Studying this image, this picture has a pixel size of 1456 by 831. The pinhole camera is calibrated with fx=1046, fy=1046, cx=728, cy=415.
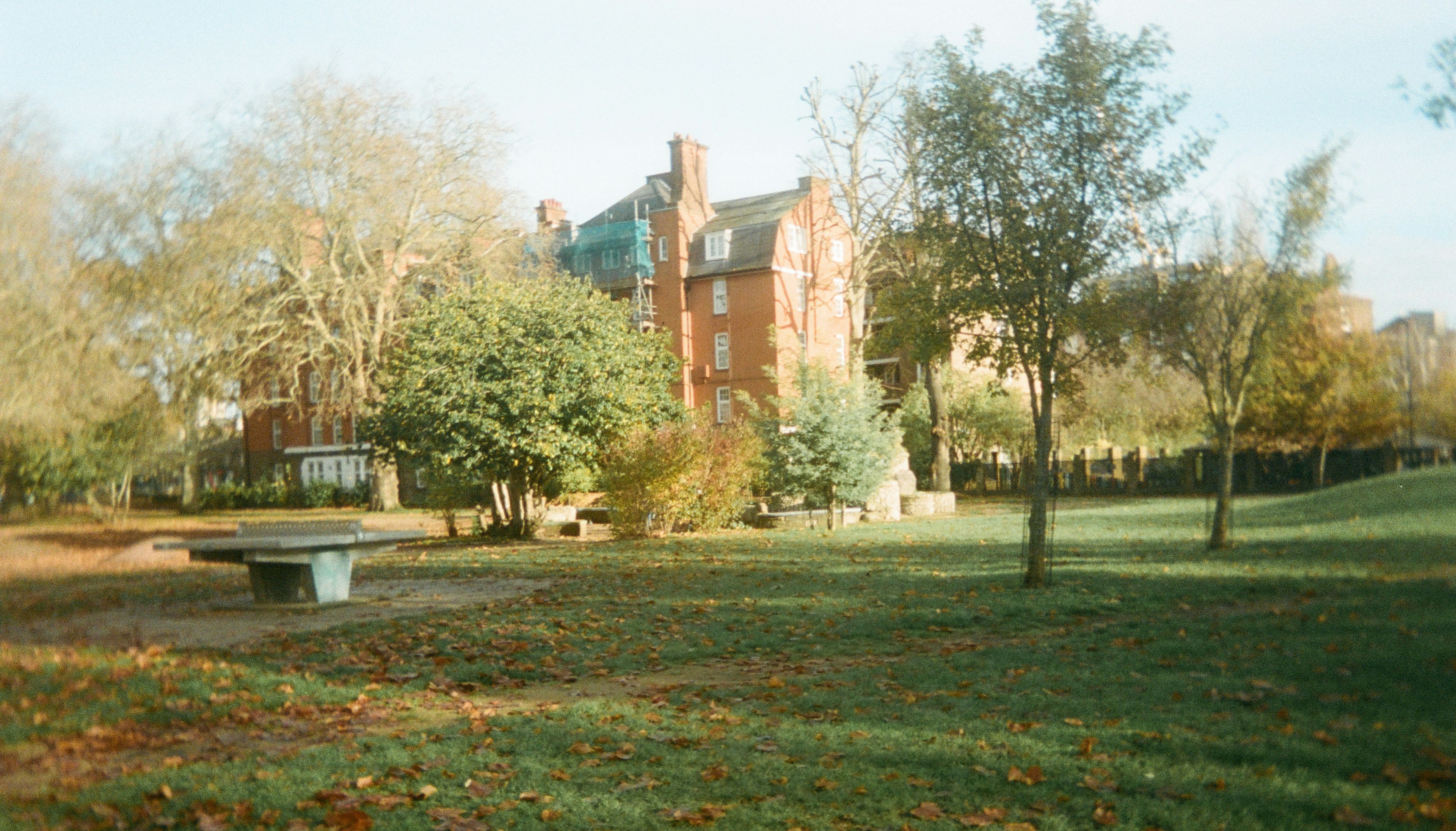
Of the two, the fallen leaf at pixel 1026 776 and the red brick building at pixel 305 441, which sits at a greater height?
the red brick building at pixel 305 441

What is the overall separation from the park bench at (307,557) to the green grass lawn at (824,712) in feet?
5.48

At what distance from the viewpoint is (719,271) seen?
55.8 m

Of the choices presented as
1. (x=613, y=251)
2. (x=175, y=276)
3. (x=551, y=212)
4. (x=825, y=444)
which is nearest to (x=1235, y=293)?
(x=825, y=444)

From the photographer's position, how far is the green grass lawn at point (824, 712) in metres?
4.76

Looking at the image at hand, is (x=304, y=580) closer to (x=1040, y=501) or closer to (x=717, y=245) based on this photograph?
(x=1040, y=501)

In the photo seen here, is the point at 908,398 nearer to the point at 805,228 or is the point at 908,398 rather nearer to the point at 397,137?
the point at 805,228

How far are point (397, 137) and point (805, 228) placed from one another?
2531 centimetres

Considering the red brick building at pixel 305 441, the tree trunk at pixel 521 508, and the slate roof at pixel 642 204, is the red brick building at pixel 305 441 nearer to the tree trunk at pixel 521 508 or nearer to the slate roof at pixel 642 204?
the tree trunk at pixel 521 508

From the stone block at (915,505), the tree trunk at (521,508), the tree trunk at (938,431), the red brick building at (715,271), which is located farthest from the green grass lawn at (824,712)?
the red brick building at (715,271)

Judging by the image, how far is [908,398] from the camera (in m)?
48.6

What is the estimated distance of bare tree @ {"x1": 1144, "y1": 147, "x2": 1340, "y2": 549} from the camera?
1551 cm

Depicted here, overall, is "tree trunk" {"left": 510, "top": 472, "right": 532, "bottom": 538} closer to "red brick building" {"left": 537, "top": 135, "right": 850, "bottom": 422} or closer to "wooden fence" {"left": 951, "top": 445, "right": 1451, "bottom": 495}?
"wooden fence" {"left": 951, "top": 445, "right": 1451, "bottom": 495}

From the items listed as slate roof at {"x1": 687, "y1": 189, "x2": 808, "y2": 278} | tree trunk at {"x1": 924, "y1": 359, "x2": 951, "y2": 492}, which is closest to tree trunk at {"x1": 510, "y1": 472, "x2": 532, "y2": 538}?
tree trunk at {"x1": 924, "y1": 359, "x2": 951, "y2": 492}

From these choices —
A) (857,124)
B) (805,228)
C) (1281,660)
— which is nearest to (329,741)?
(1281,660)
